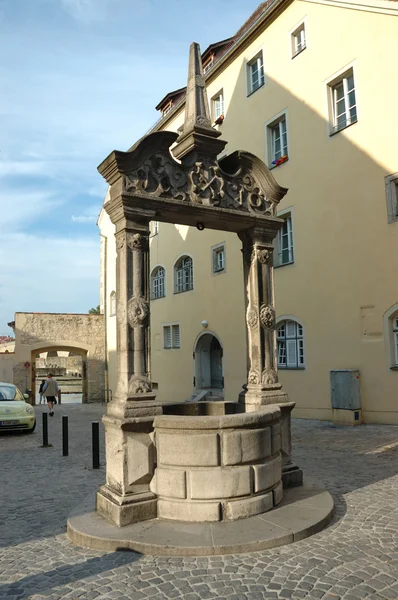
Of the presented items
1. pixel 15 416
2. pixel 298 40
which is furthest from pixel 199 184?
pixel 298 40

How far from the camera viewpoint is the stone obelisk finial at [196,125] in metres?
5.59

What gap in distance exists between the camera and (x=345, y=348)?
12.5 m

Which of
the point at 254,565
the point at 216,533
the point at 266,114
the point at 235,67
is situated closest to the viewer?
the point at 254,565

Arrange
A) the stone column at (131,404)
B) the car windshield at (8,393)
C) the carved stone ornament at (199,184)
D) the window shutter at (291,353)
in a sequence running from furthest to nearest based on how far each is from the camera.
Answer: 1. the window shutter at (291,353)
2. the car windshield at (8,393)
3. the carved stone ornament at (199,184)
4. the stone column at (131,404)

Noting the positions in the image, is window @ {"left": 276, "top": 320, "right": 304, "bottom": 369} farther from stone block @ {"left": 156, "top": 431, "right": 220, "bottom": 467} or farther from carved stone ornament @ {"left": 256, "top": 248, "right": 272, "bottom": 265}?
stone block @ {"left": 156, "top": 431, "right": 220, "bottom": 467}

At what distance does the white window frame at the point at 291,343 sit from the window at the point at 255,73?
7.65 metres

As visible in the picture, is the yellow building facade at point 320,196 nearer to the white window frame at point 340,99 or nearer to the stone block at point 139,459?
the white window frame at point 340,99

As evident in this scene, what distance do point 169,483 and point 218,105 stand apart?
16710mm

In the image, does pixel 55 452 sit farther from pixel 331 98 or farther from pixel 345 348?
pixel 331 98

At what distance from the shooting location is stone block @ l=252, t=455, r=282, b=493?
15.8ft

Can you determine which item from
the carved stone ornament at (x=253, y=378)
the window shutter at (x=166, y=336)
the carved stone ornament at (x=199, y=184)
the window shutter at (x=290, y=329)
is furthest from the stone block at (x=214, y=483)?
the window shutter at (x=166, y=336)

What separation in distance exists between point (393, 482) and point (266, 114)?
12.3 metres

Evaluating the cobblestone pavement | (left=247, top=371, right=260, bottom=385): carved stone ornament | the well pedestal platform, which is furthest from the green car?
(left=247, top=371, right=260, bottom=385): carved stone ornament

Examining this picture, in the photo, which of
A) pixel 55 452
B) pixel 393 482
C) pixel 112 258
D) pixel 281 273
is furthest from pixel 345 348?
pixel 112 258
